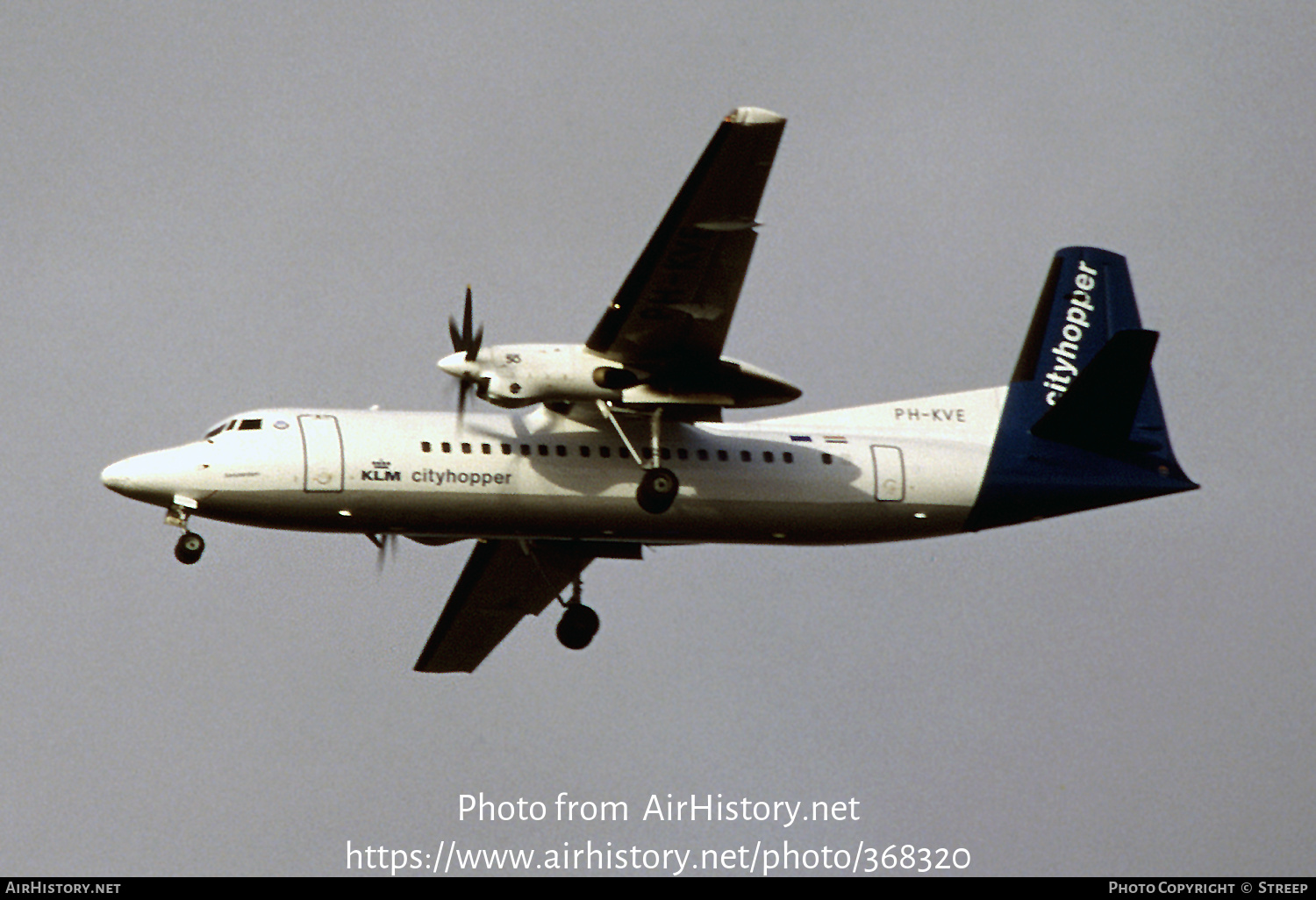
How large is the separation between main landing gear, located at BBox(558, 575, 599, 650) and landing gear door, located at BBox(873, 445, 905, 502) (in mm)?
4431

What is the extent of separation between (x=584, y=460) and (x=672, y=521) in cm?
138

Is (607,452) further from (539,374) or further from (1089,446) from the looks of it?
(1089,446)

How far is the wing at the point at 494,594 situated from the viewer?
29.7m

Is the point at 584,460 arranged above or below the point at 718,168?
below

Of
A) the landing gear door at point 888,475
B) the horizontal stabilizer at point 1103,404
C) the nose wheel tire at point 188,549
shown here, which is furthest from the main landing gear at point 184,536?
the horizontal stabilizer at point 1103,404

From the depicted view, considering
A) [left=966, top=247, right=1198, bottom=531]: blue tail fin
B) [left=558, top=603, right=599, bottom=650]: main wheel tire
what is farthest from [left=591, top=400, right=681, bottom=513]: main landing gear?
[left=966, top=247, right=1198, bottom=531]: blue tail fin

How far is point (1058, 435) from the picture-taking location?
95.8ft

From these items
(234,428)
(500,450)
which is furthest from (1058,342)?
(234,428)

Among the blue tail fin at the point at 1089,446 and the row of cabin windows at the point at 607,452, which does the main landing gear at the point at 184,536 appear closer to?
the row of cabin windows at the point at 607,452

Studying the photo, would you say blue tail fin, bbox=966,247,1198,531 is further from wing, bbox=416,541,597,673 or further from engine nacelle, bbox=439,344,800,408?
wing, bbox=416,541,597,673

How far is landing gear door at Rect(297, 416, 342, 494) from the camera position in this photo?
26188mm

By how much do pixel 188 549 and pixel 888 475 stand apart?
29.5 feet

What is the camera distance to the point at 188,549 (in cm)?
2612
